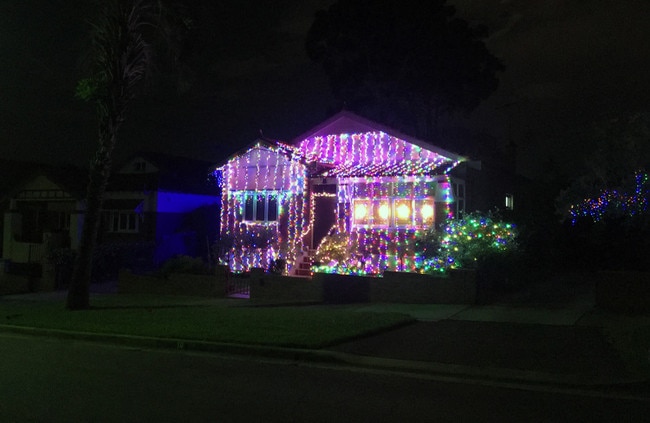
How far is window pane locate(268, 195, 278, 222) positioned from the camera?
21.8m

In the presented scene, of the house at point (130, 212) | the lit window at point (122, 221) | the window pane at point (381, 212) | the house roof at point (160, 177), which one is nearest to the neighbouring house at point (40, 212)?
the house at point (130, 212)

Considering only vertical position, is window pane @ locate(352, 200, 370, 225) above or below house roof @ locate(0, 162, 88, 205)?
below

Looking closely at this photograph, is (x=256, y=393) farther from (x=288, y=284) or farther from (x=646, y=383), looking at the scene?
(x=288, y=284)

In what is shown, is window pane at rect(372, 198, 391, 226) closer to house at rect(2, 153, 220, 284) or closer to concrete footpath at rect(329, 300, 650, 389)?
concrete footpath at rect(329, 300, 650, 389)

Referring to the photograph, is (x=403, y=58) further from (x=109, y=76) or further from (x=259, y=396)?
(x=259, y=396)

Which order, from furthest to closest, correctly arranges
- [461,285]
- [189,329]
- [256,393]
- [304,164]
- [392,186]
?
1. [304,164]
2. [392,186]
3. [461,285]
4. [189,329]
5. [256,393]

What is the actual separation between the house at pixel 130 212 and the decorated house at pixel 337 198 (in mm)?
4941

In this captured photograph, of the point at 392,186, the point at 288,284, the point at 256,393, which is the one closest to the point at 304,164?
the point at 392,186

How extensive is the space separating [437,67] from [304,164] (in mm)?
11758

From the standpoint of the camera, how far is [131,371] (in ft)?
29.4

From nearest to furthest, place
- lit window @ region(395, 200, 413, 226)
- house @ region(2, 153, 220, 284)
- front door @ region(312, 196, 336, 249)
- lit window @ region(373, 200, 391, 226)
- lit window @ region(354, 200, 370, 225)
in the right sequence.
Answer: lit window @ region(395, 200, 413, 226)
lit window @ region(373, 200, 391, 226)
lit window @ region(354, 200, 370, 225)
front door @ region(312, 196, 336, 249)
house @ region(2, 153, 220, 284)

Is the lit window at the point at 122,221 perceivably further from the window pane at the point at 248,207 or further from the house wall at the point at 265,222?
the window pane at the point at 248,207

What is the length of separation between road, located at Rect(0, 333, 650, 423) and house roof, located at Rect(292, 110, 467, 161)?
12.1m

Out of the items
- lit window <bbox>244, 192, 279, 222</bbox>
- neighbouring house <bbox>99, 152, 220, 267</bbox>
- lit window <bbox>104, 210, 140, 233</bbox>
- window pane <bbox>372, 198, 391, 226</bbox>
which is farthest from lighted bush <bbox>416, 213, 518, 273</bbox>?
lit window <bbox>104, 210, 140, 233</bbox>
